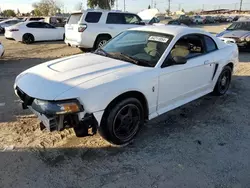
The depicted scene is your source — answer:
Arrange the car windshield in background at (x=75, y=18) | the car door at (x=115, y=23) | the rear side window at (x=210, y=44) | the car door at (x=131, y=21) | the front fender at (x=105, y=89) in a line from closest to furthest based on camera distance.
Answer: the front fender at (x=105, y=89)
the rear side window at (x=210, y=44)
the car windshield in background at (x=75, y=18)
the car door at (x=115, y=23)
the car door at (x=131, y=21)

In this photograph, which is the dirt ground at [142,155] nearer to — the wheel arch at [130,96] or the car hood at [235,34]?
the wheel arch at [130,96]

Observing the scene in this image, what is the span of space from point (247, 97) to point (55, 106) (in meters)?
4.30

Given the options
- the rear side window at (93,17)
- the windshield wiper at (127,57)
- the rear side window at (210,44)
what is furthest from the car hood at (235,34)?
the windshield wiper at (127,57)

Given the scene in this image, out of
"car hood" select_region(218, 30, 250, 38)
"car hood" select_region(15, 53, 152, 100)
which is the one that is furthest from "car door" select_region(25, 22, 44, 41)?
"car hood" select_region(15, 53, 152, 100)

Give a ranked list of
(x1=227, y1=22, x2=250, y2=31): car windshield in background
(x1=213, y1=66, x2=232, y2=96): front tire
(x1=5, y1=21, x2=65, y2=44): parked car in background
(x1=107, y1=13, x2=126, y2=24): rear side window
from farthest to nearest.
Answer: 1. (x1=5, y1=21, x2=65, y2=44): parked car in background
2. (x1=227, y1=22, x2=250, y2=31): car windshield in background
3. (x1=107, y1=13, x2=126, y2=24): rear side window
4. (x1=213, y1=66, x2=232, y2=96): front tire

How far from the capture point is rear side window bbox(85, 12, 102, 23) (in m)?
9.97

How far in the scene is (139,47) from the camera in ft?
13.3

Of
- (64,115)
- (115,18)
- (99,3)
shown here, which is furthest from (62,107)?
(99,3)

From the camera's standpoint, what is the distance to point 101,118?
3.06 meters

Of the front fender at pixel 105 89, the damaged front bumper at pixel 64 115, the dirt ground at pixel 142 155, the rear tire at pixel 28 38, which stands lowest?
the dirt ground at pixel 142 155

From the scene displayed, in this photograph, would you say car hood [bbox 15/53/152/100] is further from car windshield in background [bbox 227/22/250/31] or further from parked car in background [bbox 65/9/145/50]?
car windshield in background [bbox 227/22/250/31]

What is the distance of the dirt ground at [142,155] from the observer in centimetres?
276

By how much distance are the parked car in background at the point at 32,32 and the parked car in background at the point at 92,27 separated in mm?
5868

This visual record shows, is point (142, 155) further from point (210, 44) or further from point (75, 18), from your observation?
point (75, 18)
